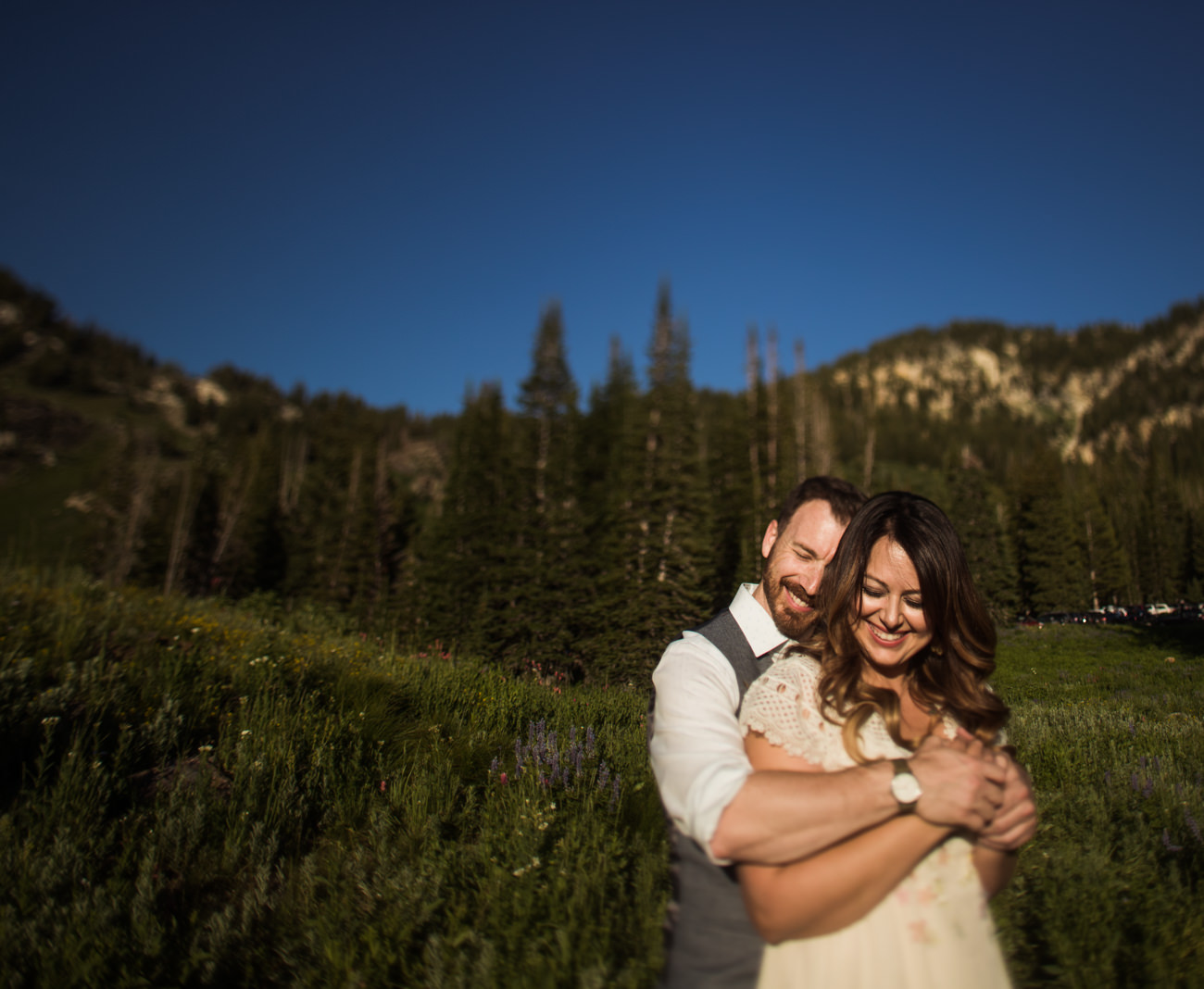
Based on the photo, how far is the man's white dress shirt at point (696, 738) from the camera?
71.8 inches

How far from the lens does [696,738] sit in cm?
197

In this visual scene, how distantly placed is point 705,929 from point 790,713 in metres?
0.79

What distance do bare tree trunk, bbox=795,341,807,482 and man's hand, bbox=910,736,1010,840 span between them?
43.8 meters

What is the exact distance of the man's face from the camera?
2.71 metres

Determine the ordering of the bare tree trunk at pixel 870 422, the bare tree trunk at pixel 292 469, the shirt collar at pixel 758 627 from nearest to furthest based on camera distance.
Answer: the shirt collar at pixel 758 627, the bare tree trunk at pixel 870 422, the bare tree trunk at pixel 292 469

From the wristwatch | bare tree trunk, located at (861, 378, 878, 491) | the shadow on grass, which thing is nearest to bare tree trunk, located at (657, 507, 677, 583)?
the shadow on grass

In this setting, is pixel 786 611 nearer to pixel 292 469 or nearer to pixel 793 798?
pixel 793 798

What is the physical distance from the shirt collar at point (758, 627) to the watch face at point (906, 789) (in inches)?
33.0

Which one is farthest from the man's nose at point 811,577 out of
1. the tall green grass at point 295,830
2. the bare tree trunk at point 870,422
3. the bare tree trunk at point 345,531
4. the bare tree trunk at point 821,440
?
the bare tree trunk at point 821,440

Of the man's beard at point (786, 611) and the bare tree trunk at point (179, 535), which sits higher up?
the bare tree trunk at point (179, 535)

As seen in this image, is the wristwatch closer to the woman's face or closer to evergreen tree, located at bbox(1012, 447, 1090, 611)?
the woman's face

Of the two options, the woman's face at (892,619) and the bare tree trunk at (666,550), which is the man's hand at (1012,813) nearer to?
the woman's face at (892,619)

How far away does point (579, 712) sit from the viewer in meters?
6.80

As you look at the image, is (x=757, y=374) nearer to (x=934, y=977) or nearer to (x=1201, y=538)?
(x=1201, y=538)
